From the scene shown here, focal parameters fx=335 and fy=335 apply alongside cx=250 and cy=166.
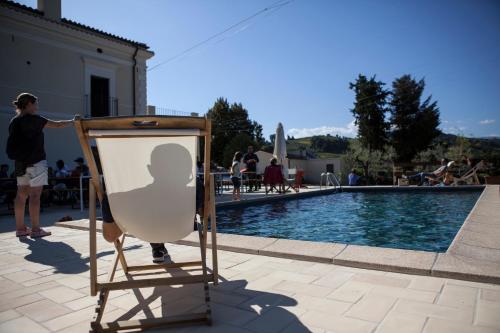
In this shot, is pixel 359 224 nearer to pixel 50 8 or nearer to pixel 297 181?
pixel 297 181

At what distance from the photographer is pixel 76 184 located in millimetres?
7973

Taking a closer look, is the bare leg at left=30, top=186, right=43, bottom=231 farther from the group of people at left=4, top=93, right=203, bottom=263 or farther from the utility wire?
the utility wire

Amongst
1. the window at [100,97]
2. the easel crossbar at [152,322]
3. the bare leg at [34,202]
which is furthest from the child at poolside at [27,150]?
the window at [100,97]

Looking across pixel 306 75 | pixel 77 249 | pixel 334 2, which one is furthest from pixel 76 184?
pixel 306 75

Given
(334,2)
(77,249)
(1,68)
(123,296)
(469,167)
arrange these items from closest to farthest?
1. (123,296)
2. (77,249)
3. (334,2)
4. (1,68)
5. (469,167)

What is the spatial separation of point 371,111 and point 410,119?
412 centimetres

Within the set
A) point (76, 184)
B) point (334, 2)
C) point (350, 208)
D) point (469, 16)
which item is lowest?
point (350, 208)

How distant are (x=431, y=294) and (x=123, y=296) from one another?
1771 millimetres

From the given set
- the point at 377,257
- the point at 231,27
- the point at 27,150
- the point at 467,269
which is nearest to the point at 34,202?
the point at 27,150

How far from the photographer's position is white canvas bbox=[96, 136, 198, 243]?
171 cm

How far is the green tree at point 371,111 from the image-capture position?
32.1 m

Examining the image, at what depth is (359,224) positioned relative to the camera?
5402 millimetres

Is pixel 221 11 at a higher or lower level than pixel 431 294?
higher

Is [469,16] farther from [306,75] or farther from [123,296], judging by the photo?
[306,75]
